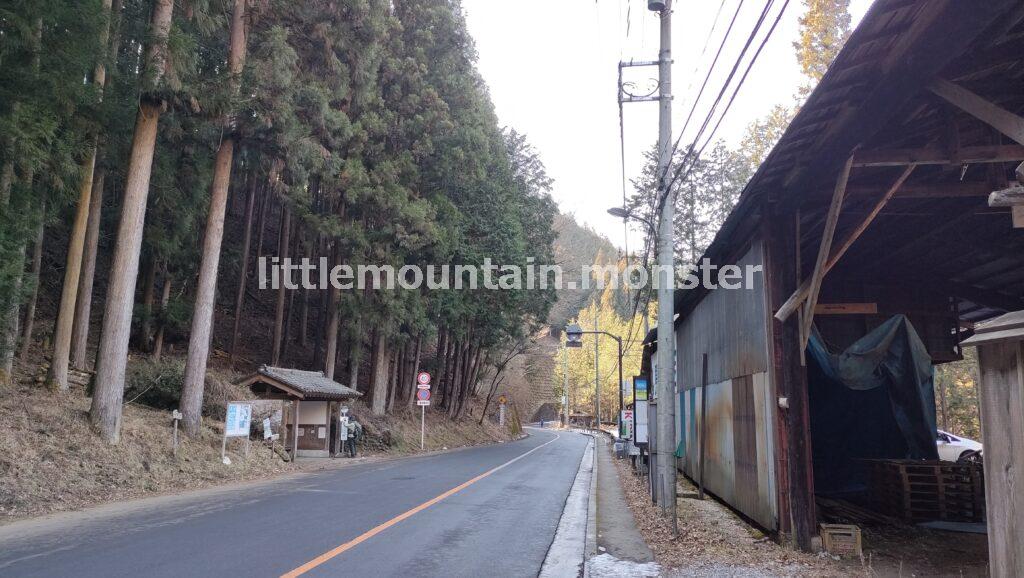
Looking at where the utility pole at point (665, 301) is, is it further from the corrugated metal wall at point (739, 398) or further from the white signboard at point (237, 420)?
the white signboard at point (237, 420)

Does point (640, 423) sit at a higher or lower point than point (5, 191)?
lower

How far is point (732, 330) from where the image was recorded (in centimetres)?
1052

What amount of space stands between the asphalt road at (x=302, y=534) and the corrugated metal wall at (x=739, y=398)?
2991 mm

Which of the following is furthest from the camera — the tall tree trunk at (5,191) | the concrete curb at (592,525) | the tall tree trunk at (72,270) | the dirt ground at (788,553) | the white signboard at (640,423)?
the white signboard at (640,423)

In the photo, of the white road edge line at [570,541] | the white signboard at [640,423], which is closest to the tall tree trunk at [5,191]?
the white road edge line at [570,541]

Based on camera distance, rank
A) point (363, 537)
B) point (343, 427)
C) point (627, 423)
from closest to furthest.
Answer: point (363, 537) < point (343, 427) < point (627, 423)

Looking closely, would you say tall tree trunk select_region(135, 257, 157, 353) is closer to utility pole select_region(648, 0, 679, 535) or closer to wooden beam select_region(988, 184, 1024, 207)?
utility pole select_region(648, 0, 679, 535)

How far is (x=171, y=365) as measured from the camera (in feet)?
65.4

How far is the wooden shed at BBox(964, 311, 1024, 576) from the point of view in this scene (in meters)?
2.54

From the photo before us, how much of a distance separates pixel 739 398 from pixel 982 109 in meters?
6.08

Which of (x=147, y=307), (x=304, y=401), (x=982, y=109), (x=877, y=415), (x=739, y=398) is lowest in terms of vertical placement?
(x=304, y=401)

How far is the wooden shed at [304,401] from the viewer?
19406 millimetres

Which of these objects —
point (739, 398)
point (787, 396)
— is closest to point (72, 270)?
point (739, 398)

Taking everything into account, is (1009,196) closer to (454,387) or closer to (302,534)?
(302,534)
